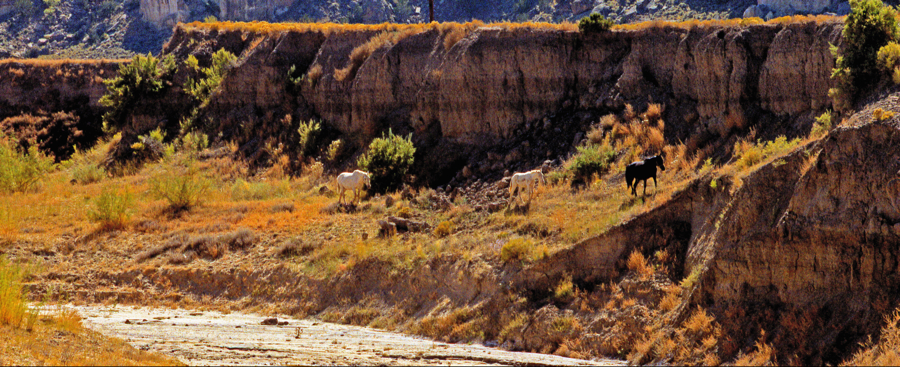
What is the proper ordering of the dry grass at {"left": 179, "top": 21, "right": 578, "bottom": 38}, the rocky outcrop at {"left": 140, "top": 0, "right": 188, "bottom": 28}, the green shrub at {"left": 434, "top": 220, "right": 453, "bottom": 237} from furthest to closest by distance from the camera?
A: the rocky outcrop at {"left": 140, "top": 0, "right": 188, "bottom": 28} → the dry grass at {"left": 179, "top": 21, "right": 578, "bottom": 38} → the green shrub at {"left": 434, "top": 220, "right": 453, "bottom": 237}

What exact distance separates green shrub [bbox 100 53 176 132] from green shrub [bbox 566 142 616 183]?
85.7 ft

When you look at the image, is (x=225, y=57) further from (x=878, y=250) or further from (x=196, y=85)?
(x=878, y=250)

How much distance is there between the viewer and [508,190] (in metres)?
27.3

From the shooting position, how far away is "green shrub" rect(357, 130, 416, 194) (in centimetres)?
3145

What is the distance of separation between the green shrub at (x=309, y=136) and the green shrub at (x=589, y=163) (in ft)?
44.3

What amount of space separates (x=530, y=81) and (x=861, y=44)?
13163mm

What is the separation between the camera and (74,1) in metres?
86.9

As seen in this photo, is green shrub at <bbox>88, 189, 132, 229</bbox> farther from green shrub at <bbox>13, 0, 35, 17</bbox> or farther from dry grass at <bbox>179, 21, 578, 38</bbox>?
green shrub at <bbox>13, 0, 35, 17</bbox>

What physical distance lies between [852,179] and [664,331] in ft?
14.5

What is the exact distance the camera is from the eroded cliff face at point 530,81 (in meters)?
25.8

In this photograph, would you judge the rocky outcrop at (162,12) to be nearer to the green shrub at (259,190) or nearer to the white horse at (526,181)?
the green shrub at (259,190)

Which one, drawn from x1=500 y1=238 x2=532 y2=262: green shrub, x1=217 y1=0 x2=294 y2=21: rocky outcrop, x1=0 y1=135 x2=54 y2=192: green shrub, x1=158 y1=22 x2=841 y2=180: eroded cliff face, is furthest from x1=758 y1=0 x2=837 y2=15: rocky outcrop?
x1=217 y1=0 x2=294 y2=21: rocky outcrop

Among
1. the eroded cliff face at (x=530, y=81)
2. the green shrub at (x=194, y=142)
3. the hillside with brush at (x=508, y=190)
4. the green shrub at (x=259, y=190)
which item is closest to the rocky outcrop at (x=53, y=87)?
the hillside with brush at (x=508, y=190)

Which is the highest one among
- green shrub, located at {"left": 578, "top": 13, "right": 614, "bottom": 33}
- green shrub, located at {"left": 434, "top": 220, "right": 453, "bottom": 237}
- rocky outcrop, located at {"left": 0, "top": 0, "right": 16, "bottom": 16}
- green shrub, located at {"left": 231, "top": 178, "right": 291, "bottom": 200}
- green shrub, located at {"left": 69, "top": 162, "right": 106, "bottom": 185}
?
rocky outcrop, located at {"left": 0, "top": 0, "right": 16, "bottom": 16}
